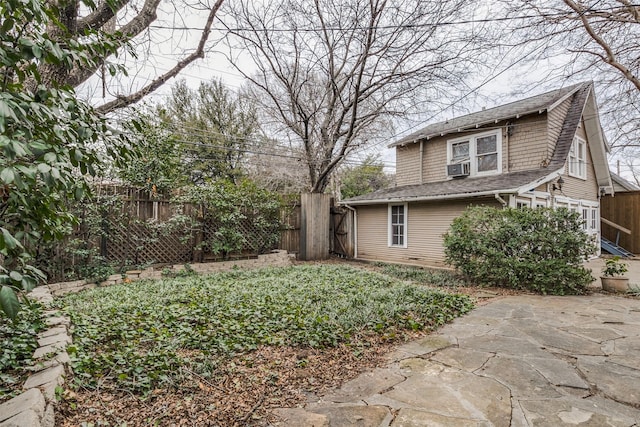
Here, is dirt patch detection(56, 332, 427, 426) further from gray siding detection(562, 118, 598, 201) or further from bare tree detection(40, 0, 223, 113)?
gray siding detection(562, 118, 598, 201)

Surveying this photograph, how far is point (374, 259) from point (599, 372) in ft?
25.6

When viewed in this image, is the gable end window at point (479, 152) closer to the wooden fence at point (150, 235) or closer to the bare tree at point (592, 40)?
the bare tree at point (592, 40)

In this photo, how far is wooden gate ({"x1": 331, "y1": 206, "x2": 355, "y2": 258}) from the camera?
36.6 ft

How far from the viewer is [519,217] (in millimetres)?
6090

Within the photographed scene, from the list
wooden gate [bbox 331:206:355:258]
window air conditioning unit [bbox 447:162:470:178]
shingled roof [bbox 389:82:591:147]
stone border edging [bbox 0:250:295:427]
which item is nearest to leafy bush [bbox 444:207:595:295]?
window air conditioning unit [bbox 447:162:470:178]

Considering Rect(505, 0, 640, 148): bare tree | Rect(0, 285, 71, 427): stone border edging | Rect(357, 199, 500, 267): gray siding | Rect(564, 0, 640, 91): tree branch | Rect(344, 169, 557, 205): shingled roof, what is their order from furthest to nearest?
Rect(357, 199, 500, 267): gray siding
Rect(344, 169, 557, 205): shingled roof
Rect(564, 0, 640, 91): tree branch
Rect(505, 0, 640, 148): bare tree
Rect(0, 285, 71, 427): stone border edging

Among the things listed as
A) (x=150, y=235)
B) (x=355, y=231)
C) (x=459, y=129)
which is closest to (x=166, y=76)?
(x=150, y=235)

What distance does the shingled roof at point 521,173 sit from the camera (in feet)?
25.2

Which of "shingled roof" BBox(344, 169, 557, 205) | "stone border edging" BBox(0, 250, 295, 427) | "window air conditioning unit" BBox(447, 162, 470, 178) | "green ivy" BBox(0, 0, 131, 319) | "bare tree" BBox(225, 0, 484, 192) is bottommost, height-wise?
"stone border edging" BBox(0, 250, 295, 427)

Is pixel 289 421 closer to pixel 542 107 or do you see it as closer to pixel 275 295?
pixel 275 295

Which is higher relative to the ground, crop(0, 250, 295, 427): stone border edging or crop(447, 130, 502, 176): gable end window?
crop(447, 130, 502, 176): gable end window

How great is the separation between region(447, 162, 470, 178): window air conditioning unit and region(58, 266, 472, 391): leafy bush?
5908 millimetres

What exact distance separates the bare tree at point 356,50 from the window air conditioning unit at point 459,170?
85.5 inches

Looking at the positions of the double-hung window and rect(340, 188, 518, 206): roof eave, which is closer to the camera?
rect(340, 188, 518, 206): roof eave
